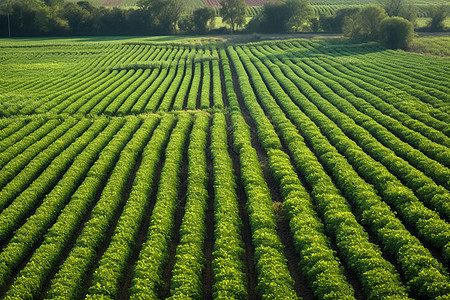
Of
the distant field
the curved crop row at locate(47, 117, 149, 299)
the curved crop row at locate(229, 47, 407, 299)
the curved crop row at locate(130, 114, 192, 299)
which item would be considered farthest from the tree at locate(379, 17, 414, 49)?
the distant field

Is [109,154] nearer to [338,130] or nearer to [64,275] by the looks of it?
[64,275]

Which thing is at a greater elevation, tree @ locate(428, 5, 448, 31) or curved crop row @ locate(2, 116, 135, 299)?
tree @ locate(428, 5, 448, 31)

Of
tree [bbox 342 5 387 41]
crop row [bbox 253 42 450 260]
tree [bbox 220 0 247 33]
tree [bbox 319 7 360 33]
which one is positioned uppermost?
tree [bbox 220 0 247 33]

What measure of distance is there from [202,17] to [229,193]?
3421 inches

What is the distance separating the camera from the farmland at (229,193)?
13.5m

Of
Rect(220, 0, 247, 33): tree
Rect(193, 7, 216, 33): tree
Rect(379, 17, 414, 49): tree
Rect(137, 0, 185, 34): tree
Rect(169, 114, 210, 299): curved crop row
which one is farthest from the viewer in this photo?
Rect(137, 0, 185, 34): tree

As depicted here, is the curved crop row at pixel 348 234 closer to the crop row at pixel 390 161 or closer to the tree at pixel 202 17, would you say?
the crop row at pixel 390 161

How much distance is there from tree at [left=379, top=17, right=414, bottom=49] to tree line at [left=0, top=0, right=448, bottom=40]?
24.0m

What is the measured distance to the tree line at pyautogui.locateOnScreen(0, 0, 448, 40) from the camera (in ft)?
295

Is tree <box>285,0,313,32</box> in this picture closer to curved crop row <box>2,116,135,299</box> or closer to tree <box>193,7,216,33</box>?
tree <box>193,7,216,33</box>

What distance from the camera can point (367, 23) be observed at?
69.8 metres

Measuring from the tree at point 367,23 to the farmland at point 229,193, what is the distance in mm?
34932

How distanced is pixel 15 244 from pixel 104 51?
65250 millimetres

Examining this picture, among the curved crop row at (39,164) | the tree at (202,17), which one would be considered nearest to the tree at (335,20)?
the tree at (202,17)
